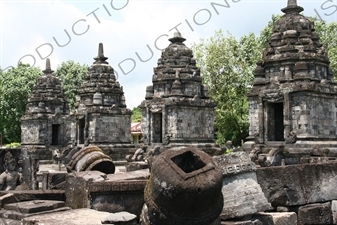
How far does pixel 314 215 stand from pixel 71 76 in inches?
1477

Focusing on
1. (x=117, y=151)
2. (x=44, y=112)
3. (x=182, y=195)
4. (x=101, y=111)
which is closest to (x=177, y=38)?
(x=101, y=111)

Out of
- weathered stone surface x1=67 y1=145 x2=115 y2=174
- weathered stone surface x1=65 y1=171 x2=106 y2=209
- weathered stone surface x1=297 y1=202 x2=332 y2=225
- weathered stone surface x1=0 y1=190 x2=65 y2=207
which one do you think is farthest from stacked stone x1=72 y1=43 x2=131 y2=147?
weathered stone surface x1=297 y1=202 x2=332 y2=225

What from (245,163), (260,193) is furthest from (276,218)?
(245,163)

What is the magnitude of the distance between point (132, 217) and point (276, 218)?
1.78m

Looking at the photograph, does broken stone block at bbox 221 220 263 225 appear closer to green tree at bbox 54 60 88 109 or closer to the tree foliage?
the tree foliage

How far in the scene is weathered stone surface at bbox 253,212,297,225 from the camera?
5312mm

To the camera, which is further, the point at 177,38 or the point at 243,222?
the point at 177,38

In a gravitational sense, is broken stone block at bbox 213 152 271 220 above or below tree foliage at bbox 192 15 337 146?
below

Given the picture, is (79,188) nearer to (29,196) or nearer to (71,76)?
(29,196)

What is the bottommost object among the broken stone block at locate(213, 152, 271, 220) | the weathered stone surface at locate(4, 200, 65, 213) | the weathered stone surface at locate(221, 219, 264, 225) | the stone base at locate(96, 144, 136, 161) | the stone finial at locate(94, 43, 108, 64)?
the stone base at locate(96, 144, 136, 161)

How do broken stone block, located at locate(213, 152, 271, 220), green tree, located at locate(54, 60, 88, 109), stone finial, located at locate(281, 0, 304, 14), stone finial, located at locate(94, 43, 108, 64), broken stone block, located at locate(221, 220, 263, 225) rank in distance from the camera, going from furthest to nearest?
green tree, located at locate(54, 60, 88, 109)
stone finial, located at locate(94, 43, 108, 64)
stone finial, located at locate(281, 0, 304, 14)
broken stone block, located at locate(213, 152, 271, 220)
broken stone block, located at locate(221, 220, 263, 225)

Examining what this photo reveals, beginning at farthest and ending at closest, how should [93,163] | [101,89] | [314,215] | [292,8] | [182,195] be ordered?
[101,89] → [292,8] → [93,163] → [314,215] → [182,195]

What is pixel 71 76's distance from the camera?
41531 mm

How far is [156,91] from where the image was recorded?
878 inches
